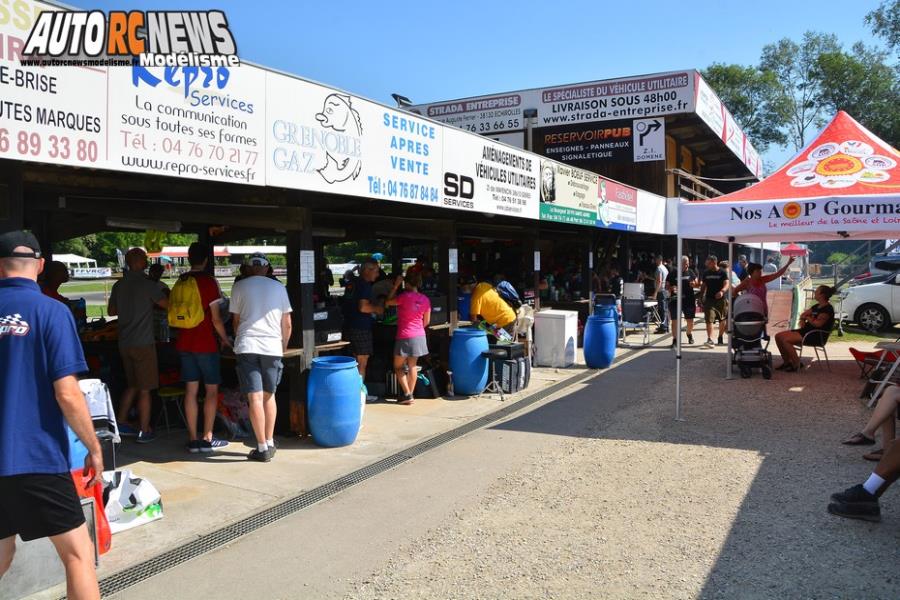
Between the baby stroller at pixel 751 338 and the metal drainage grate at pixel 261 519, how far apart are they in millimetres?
4603

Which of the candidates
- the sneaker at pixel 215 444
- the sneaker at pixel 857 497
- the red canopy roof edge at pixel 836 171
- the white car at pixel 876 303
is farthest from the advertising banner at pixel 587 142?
the sneaker at pixel 857 497

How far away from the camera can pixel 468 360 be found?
28.4 feet

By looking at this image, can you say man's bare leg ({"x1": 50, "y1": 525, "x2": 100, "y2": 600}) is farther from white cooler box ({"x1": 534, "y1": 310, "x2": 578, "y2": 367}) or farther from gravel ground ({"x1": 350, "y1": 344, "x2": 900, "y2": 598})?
white cooler box ({"x1": 534, "y1": 310, "x2": 578, "y2": 367})

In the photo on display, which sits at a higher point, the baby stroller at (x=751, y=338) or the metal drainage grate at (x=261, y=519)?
the baby stroller at (x=751, y=338)

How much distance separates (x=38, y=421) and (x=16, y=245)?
2.48 ft

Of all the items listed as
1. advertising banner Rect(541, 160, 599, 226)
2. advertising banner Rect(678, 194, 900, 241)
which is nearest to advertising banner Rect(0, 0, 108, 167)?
advertising banner Rect(678, 194, 900, 241)

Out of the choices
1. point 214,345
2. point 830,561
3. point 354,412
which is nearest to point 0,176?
point 214,345

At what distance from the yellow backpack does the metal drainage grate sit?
6.56 feet

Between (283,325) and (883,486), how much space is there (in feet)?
15.5

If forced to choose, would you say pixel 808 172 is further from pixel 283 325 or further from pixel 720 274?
pixel 283 325

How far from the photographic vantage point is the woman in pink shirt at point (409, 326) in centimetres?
793

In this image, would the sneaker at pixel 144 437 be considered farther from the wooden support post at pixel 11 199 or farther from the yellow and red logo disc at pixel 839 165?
the yellow and red logo disc at pixel 839 165

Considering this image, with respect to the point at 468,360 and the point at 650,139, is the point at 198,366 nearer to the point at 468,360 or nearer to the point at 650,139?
the point at 468,360

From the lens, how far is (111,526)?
14.0 ft
